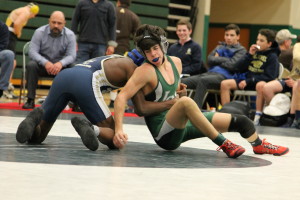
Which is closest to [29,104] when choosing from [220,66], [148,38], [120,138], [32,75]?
[32,75]

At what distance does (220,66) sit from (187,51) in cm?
48

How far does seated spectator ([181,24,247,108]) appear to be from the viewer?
8.25 metres

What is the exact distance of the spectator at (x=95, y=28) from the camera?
8.24 metres

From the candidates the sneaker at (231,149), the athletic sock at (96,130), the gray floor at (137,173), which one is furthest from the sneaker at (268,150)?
the athletic sock at (96,130)

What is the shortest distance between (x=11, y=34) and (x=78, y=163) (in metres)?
6.05

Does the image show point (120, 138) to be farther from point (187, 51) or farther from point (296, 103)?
point (187, 51)

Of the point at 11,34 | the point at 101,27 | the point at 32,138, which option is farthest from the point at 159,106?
the point at 11,34

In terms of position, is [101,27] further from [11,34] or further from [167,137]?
[167,137]

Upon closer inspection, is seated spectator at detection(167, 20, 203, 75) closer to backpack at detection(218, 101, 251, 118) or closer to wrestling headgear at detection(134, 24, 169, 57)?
backpack at detection(218, 101, 251, 118)

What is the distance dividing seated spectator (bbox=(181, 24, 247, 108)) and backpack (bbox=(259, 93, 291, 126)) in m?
0.71

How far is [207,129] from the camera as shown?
379 cm

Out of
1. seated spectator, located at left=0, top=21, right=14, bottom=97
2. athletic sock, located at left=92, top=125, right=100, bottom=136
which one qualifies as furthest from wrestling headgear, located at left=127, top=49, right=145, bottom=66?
seated spectator, located at left=0, top=21, right=14, bottom=97

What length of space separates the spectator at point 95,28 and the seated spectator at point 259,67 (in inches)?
62.2

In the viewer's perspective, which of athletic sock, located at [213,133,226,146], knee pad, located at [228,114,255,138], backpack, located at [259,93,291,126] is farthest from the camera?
backpack, located at [259,93,291,126]
